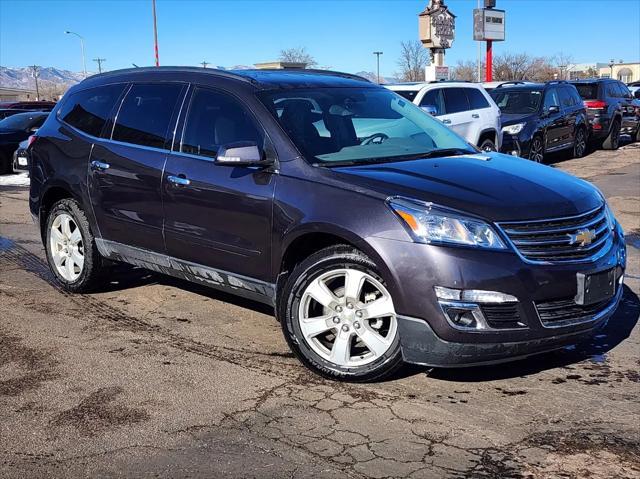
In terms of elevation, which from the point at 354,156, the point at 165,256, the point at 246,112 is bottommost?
the point at 165,256

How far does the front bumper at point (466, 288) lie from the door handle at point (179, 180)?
1.66 meters

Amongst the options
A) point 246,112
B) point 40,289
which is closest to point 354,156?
point 246,112

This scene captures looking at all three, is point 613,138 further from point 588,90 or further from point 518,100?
point 518,100

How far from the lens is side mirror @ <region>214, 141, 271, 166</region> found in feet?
14.7

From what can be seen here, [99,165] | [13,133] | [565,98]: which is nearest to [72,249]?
[99,165]

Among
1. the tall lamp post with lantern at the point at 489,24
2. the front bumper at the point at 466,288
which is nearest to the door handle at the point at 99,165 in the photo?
the front bumper at the point at 466,288

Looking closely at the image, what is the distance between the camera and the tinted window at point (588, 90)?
19484 millimetres

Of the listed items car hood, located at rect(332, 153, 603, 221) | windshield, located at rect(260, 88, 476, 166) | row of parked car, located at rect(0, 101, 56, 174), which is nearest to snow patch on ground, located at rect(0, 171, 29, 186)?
row of parked car, located at rect(0, 101, 56, 174)

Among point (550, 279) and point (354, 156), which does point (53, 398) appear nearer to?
point (354, 156)

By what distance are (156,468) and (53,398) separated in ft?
3.63

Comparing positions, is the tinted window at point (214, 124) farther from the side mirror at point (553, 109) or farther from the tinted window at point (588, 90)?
the tinted window at point (588, 90)

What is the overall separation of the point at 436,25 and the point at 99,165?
73.7 ft

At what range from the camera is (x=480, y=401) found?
157 inches

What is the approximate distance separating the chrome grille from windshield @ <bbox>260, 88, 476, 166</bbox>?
3.62ft
